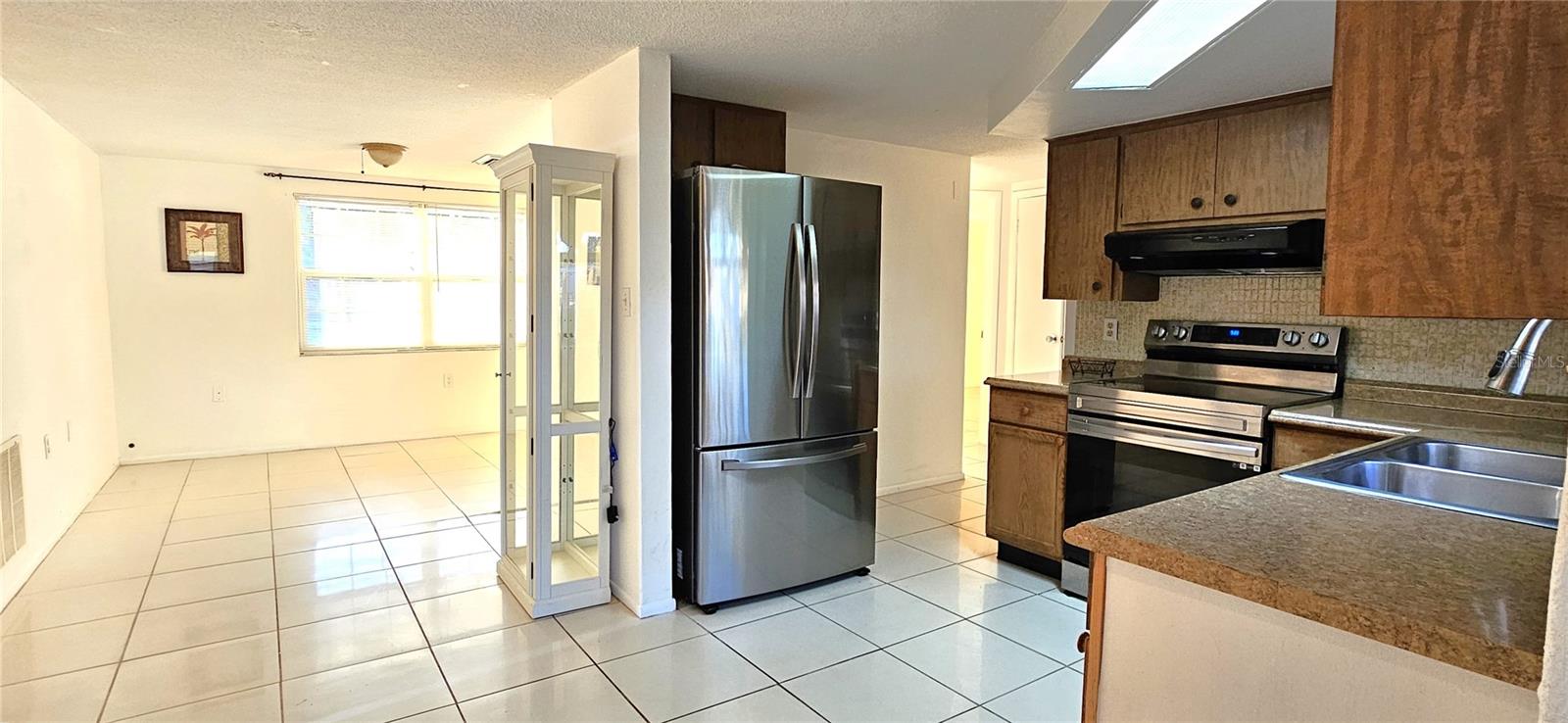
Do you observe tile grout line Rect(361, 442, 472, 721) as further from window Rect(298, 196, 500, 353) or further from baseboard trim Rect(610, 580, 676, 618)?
window Rect(298, 196, 500, 353)

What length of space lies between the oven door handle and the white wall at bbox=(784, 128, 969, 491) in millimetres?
1660

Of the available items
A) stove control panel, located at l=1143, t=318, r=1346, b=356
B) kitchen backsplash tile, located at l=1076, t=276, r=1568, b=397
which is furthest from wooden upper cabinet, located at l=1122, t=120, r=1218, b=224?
stove control panel, located at l=1143, t=318, r=1346, b=356

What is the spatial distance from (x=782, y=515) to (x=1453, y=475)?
2092mm

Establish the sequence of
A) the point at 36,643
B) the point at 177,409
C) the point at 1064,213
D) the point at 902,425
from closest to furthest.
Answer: the point at 36,643 → the point at 1064,213 → the point at 902,425 → the point at 177,409

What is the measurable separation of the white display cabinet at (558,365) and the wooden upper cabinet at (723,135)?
56cm

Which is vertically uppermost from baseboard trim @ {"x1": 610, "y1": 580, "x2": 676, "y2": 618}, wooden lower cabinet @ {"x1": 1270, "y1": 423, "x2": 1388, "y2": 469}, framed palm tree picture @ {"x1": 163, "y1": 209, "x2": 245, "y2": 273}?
framed palm tree picture @ {"x1": 163, "y1": 209, "x2": 245, "y2": 273}

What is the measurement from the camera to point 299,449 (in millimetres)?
6016

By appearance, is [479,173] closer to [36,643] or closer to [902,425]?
[902,425]

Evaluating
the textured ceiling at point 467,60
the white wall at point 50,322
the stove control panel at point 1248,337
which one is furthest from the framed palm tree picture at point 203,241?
the stove control panel at point 1248,337

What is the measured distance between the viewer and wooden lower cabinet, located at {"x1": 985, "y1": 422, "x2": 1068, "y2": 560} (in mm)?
3312

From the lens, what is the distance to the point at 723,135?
3617 millimetres

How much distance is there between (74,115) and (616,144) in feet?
10.2

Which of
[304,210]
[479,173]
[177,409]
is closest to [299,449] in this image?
[177,409]

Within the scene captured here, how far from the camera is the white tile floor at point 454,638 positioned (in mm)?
2367
